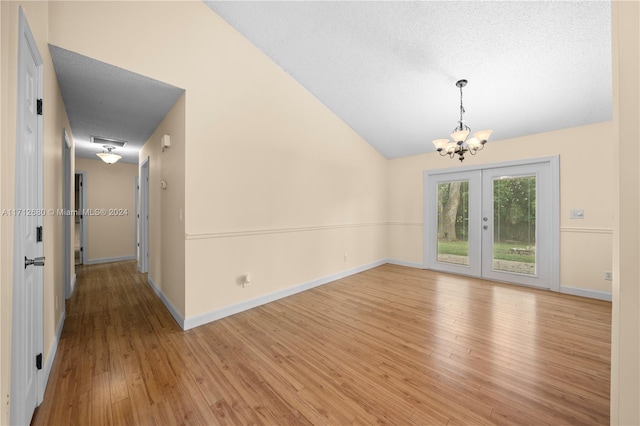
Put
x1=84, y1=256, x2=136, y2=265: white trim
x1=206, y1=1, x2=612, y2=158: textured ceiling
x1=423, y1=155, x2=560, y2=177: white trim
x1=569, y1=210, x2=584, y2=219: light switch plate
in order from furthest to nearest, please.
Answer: x1=84, y1=256, x2=136, y2=265: white trim, x1=423, y1=155, x2=560, y2=177: white trim, x1=569, y1=210, x2=584, y2=219: light switch plate, x1=206, y1=1, x2=612, y2=158: textured ceiling

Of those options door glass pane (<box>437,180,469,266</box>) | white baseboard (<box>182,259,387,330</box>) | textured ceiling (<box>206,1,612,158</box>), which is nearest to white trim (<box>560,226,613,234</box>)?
door glass pane (<box>437,180,469,266</box>)

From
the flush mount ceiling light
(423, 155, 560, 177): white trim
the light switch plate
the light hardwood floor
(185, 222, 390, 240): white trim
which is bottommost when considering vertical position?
the light hardwood floor

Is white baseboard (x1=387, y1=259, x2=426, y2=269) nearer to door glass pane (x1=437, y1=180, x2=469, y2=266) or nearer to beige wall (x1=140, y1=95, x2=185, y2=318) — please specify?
door glass pane (x1=437, y1=180, x2=469, y2=266)

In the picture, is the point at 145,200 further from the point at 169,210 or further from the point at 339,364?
the point at 339,364

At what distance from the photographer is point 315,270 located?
13.5ft

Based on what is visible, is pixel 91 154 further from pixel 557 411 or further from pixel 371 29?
pixel 557 411

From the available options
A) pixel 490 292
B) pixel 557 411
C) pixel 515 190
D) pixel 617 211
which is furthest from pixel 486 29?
pixel 490 292

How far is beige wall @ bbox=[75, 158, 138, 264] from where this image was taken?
222 inches

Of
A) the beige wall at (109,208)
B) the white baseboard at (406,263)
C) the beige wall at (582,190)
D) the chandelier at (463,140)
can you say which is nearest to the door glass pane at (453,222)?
the white baseboard at (406,263)

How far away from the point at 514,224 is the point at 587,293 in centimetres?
130

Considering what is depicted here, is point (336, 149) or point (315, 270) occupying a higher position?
point (336, 149)

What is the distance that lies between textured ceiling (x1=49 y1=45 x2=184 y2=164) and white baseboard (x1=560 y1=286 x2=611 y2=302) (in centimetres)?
591

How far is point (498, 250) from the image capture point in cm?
444

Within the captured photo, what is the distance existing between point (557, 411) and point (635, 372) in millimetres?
1116
